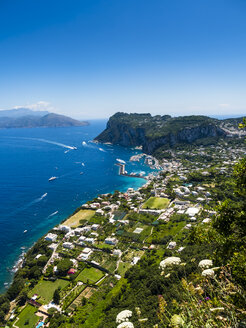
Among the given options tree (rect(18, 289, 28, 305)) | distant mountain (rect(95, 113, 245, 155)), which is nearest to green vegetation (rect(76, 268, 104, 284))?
tree (rect(18, 289, 28, 305))

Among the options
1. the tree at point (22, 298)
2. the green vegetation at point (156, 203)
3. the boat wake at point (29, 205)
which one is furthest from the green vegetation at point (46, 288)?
the green vegetation at point (156, 203)

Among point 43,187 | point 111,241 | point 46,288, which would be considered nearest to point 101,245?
point 111,241

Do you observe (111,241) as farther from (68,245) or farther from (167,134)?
(167,134)


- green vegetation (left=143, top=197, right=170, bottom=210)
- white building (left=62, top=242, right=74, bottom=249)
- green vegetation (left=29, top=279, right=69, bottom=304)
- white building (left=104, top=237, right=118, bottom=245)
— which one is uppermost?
green vegetation (left=143, top=197, right=170, bottom=210)

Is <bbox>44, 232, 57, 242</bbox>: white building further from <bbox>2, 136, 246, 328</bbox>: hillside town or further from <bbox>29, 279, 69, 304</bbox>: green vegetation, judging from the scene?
<bbox>29, 279, 69, 304</bbox>: green vegetation

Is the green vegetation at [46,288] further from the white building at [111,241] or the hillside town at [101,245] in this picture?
the white building at [111,241]

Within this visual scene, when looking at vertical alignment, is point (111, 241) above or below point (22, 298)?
above

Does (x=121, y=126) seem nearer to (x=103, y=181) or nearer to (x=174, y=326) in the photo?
(x=103, y=181)
